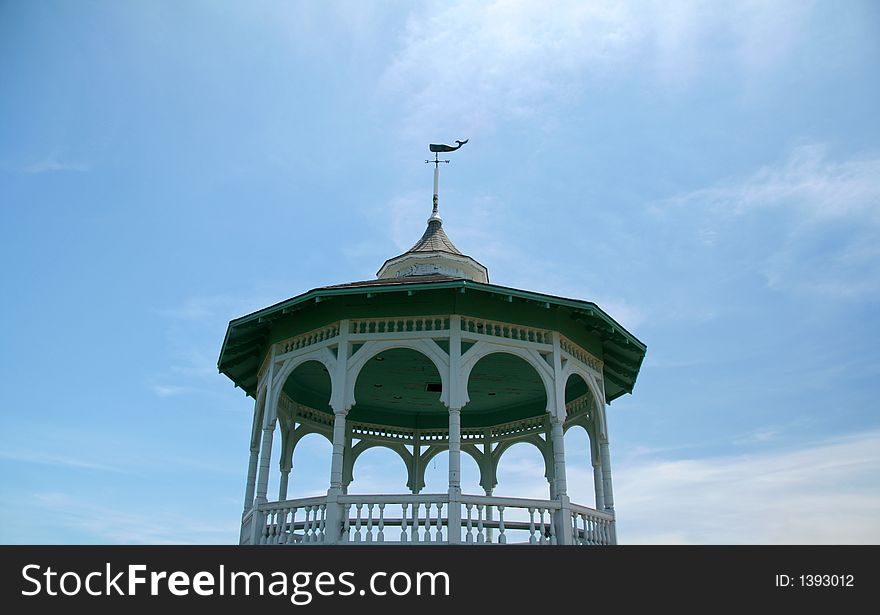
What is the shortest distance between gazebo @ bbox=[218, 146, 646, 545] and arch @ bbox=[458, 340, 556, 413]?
0.9 inches

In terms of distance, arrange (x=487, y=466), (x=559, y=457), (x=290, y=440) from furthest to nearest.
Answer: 1. (x=487, y=466)
2. (x=290, y=440)
3. (x=559, y=457)

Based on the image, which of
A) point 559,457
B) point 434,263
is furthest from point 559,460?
point 434,263

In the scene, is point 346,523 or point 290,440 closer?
point 346,523

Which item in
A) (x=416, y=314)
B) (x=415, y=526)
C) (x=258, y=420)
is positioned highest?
(x=416, y=314)

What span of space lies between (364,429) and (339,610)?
13.1 meters

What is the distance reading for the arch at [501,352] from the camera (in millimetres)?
14193

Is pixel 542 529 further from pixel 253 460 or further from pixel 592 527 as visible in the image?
pixel 253 460

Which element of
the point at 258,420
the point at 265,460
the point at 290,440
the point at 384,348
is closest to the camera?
the point at 384,348

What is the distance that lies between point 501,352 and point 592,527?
425 centimetres

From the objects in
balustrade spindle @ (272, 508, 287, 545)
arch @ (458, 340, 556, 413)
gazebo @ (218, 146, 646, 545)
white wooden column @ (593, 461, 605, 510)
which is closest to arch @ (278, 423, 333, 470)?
gazebo @ (218, 146, 646, 545)

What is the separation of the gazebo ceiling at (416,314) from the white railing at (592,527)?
3.84 metres

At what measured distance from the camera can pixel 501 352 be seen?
14859 millimetres

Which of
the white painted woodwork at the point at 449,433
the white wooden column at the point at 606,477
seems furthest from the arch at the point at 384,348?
the white wooden column at the point at 606,477

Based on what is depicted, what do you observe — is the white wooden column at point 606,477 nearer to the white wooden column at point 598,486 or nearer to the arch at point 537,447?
the white wooden column at point 598,486
